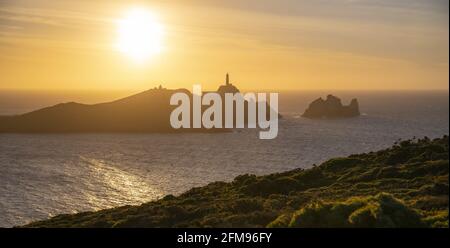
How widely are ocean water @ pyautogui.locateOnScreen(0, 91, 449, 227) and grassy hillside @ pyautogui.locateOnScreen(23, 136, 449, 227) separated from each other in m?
18.4

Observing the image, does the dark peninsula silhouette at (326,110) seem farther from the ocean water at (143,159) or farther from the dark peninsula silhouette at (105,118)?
the dark peninsula silhouette at (105,118)

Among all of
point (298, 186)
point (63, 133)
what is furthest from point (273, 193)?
point (63, 133)

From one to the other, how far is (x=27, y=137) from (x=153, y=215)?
295ft

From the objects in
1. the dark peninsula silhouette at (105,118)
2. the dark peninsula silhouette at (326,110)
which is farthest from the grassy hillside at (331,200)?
the dark peninsula silhouette at (326,110)

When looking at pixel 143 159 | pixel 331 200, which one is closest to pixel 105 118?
pixel 143 159

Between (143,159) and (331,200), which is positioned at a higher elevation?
(331,200)

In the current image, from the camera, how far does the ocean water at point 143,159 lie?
1921 inches

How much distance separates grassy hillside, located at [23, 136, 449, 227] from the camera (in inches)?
599

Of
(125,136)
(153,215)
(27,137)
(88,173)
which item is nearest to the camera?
(153,215)

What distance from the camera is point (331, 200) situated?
2122cm

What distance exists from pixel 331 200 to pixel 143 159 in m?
61.1

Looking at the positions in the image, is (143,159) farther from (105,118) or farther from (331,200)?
(331,200)
